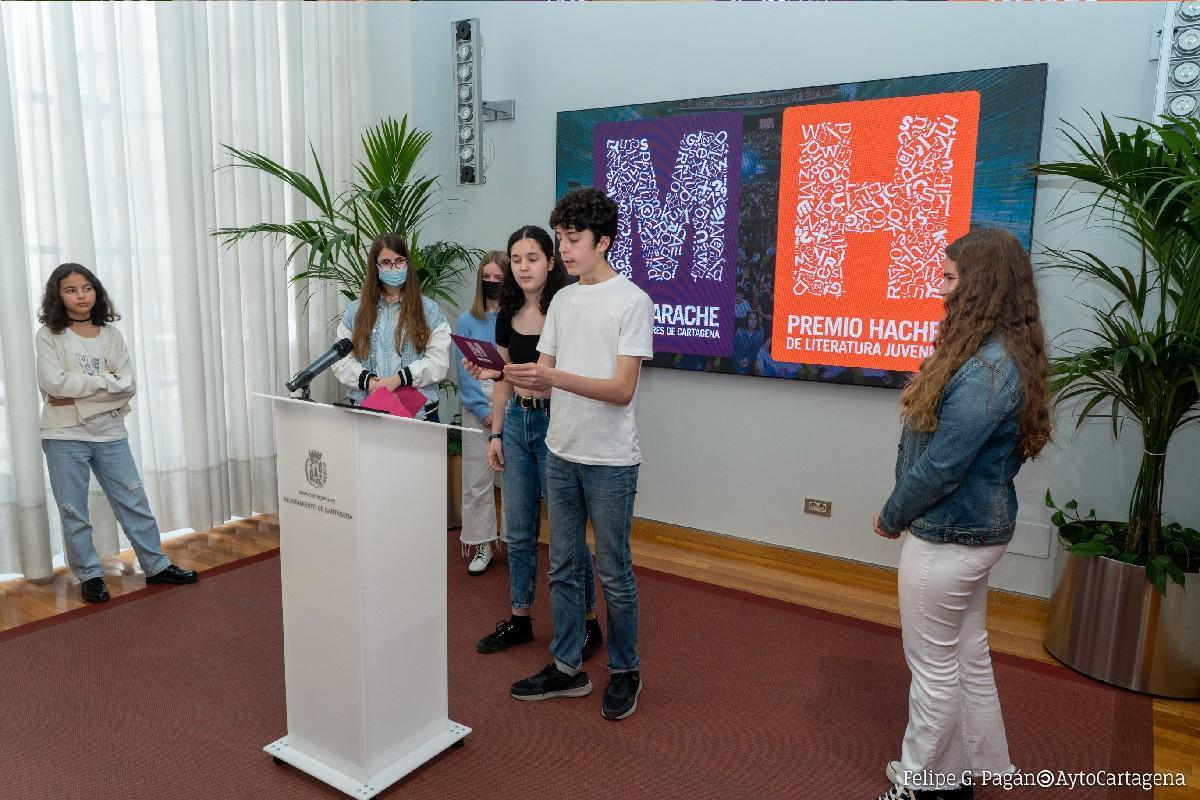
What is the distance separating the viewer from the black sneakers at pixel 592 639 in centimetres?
295

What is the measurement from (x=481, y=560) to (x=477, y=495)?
0.30m

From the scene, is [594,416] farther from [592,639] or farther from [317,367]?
[592,639]

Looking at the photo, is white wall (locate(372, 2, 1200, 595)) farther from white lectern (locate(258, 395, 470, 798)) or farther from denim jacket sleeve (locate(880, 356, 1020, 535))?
white lectern (locate(258, 395, 470, 798))

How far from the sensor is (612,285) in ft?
7.71

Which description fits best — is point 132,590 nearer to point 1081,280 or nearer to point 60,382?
point 60,382

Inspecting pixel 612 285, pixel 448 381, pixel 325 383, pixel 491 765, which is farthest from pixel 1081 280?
pixel 325 383

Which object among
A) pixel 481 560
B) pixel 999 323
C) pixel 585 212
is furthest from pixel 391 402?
pixel 481 560

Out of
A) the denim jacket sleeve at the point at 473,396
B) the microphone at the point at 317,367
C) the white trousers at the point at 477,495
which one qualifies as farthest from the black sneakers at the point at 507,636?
the microphone at the point at 317,367

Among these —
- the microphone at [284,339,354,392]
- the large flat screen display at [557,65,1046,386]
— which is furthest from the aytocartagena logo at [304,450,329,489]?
the large flat screen display at [557,65,1046,386]

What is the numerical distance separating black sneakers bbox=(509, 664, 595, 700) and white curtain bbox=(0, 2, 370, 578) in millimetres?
2356

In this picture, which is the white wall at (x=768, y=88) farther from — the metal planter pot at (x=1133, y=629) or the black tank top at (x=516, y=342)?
the black tank top at (x=516, y=342)

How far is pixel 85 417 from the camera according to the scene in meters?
3.33

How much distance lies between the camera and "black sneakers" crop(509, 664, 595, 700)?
262 cm

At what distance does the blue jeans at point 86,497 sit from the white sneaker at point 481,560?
4.37 feet
